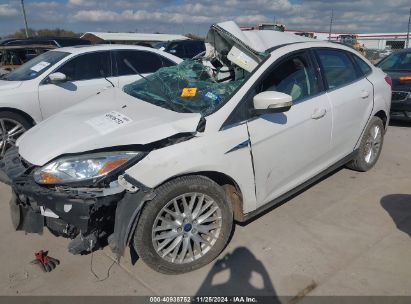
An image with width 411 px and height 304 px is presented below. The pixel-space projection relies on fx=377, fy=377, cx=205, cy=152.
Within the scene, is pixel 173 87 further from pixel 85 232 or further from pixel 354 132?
pixel 354 132

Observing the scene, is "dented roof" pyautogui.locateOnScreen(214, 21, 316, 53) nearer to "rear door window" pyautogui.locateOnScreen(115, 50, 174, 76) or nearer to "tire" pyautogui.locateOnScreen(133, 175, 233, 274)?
"tire" pyautogui.locateOnScreen(133, 175, 233, 274)

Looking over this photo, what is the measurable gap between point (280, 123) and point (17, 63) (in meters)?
8.60

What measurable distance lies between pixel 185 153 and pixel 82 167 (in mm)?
748

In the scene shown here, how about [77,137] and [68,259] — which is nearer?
[77,137]

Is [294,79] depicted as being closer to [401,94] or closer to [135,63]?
[135,63]

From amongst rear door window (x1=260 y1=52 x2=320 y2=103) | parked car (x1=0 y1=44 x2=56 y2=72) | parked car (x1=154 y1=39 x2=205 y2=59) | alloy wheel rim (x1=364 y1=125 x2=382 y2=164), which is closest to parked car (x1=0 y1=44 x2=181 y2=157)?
rear door window (x1=260 y1=52 x2=320 y2=103)

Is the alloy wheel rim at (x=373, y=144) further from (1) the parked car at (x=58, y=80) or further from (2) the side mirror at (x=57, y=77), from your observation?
(2) the side mirror at (x=57, y=77)

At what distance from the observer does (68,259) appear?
323 cm

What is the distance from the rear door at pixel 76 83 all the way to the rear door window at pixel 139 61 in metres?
0.21

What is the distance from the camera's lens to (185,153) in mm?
2744

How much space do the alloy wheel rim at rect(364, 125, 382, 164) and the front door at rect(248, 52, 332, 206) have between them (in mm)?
1126

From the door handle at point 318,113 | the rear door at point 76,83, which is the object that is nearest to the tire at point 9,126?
the rear door at point 76,83

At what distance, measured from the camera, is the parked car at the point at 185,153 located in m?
2.68

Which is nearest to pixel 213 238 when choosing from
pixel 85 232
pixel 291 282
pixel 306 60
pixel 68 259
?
pixel 291 282
